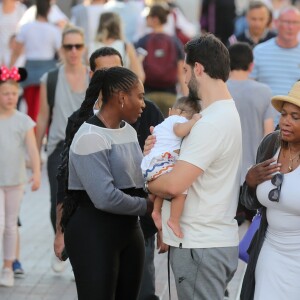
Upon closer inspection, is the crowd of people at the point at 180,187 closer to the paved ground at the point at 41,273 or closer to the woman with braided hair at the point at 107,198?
the woman with braided hair at the point at 107,198

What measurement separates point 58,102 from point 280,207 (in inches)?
141

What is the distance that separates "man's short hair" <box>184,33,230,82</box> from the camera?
16.1ft

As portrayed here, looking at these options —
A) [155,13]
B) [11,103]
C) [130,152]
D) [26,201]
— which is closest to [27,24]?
A: [155,13]

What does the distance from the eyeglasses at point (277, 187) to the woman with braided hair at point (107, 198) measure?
729 millimetres

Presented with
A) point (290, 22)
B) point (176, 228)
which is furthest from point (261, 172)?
point (290, 22)

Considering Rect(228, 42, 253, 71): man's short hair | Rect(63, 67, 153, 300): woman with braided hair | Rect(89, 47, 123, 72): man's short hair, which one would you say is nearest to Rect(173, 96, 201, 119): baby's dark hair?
Rect(63, 67, 153, 300): woman with braided hair

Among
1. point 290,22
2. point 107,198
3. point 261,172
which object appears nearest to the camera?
point 261,172

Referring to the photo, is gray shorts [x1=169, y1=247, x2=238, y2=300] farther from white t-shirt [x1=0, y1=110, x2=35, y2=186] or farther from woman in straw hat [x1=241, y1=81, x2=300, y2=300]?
white t-shirt [x1=0, y1=110, x2=35, y2=186]

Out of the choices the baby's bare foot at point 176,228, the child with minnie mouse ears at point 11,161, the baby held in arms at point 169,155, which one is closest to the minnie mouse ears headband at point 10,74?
the child with minnie mouse ears at point 11,161

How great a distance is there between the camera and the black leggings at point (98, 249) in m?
5.34

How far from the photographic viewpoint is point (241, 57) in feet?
27.0

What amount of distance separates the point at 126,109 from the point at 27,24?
855 cm

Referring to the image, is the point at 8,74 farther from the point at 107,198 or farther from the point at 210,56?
the point at 210,56

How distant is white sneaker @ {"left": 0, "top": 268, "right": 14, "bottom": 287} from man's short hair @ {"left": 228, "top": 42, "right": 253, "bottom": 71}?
241 cm
